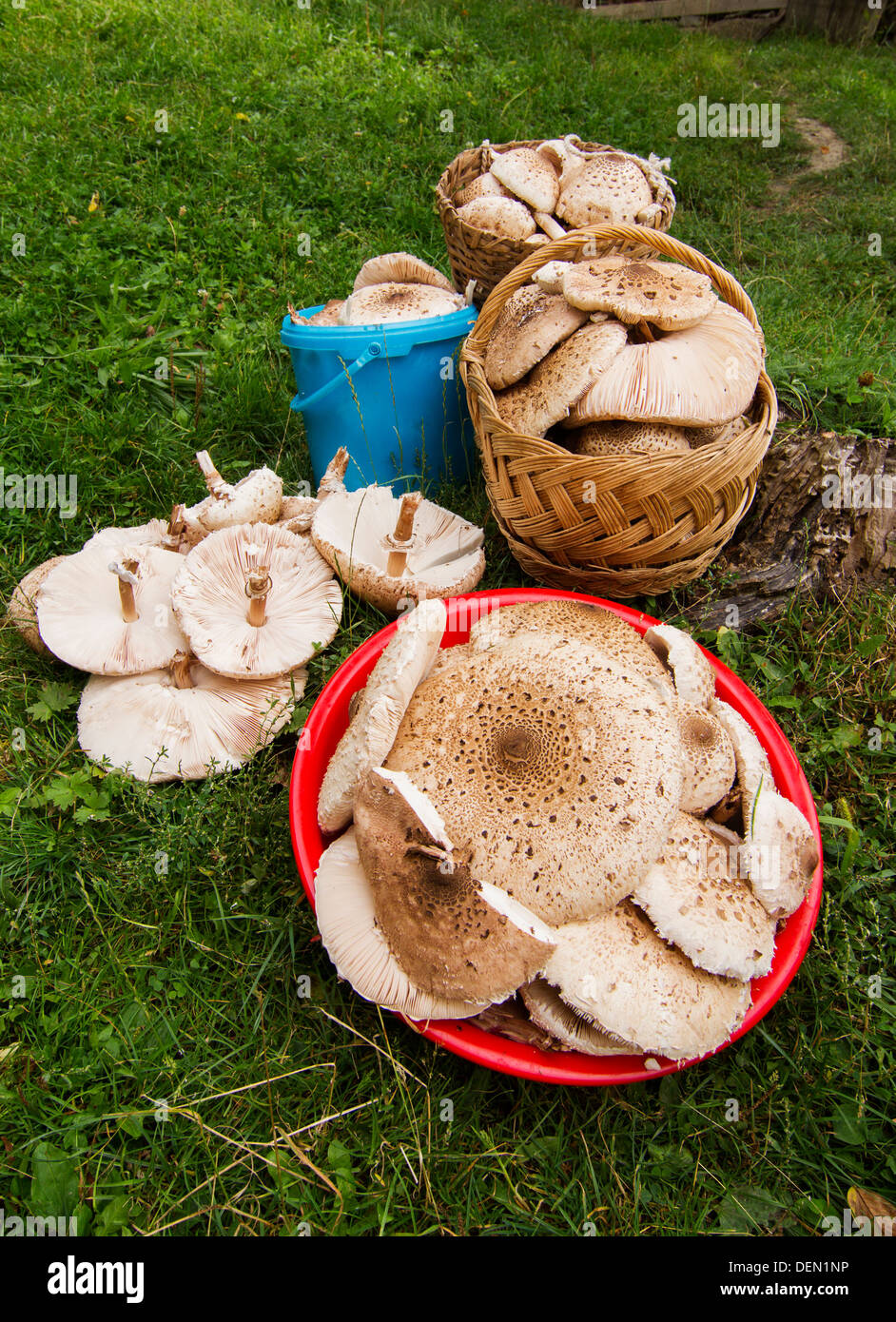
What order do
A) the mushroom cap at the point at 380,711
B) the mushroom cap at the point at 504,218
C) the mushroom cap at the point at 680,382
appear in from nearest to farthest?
→ the mushroom cap at the point at 380,711 < the mushroom cap at the point at 680,382 < the mushroom cap at the point at 504,218

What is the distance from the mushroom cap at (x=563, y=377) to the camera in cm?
259

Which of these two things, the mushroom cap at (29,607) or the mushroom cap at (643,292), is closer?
the mushroom cap at (643,292)

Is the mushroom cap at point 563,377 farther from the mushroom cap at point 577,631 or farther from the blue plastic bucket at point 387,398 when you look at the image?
the blue plastic bucket at point 387,398

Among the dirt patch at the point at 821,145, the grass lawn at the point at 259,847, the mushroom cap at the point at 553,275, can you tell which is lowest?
the grass lawn at the point at 259,847

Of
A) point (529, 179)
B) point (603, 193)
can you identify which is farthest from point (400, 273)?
point (603, 193)

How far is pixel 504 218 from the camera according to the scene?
11.5ft

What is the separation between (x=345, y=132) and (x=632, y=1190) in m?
6.89

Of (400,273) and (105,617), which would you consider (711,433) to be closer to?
(400,273)

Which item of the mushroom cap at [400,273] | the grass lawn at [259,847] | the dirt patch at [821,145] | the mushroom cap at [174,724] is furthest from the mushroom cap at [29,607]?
the dirt patch at [821,145]

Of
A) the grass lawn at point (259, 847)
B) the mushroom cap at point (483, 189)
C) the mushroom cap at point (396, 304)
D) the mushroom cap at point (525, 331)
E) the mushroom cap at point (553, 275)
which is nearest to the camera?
the grass lawn at point (259, 847)

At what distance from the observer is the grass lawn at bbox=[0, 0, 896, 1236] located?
6.65ft

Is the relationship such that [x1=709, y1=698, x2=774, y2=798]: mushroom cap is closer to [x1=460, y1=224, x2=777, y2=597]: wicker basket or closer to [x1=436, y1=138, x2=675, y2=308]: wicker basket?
[x1=460, y1=224, x2=777, y2=597]: wicker basket

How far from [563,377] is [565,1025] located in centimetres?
198

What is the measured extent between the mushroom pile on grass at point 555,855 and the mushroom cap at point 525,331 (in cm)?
106
